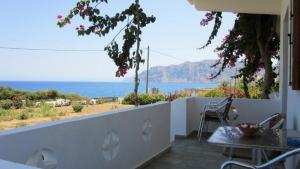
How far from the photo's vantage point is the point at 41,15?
27.7 m

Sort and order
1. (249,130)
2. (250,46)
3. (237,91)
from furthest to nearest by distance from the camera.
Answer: (237,91) → (250,46) → (249,130)

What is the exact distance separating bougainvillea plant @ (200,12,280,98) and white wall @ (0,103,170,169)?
3176mm

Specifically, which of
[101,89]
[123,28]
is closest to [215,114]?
[123,28]

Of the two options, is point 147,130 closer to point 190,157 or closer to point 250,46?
point 190,157

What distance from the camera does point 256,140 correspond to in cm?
265

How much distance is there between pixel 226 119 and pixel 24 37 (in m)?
30.5

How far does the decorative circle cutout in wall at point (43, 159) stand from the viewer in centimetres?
233

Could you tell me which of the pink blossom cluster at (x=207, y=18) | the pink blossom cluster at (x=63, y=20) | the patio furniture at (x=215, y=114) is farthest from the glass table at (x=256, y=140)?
the pink blossom cluster at (x=207, y=18)

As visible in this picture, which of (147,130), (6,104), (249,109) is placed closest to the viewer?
(147,130)

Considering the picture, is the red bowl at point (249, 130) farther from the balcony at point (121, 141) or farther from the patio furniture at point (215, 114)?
the patio furniture at point (215, 114)

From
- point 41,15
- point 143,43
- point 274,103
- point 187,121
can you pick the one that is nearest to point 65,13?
point 143,43

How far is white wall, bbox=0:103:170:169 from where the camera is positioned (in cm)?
225

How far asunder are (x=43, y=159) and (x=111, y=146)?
106 cm

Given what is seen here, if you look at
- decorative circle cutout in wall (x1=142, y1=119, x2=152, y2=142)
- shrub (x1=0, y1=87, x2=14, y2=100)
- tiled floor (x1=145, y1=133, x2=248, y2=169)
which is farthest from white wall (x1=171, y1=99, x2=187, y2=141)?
shrub (x1=0, y1=87, x2=14, y2=100)
